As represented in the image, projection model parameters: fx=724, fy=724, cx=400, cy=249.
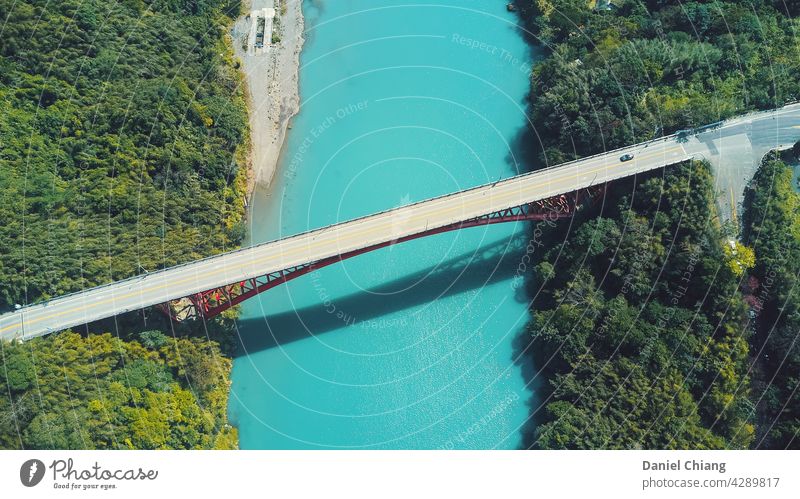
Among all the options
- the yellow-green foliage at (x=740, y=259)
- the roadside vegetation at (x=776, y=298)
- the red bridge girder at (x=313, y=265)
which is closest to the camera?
the roadside vegetation at (x=776, y=298)

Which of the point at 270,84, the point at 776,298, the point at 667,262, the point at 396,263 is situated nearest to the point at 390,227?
the point at 396,263

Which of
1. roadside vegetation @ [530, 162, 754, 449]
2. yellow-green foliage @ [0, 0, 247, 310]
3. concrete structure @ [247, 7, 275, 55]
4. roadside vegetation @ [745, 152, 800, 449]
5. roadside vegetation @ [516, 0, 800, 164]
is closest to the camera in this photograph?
roadside vegetation @ [745, 152, 800, 449]

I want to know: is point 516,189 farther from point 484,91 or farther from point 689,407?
point 689,407

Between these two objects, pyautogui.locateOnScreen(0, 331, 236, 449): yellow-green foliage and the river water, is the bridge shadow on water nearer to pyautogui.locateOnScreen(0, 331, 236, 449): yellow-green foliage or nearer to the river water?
the river water

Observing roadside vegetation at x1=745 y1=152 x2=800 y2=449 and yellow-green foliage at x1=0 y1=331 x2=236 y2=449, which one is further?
roadside vegetation at x1=745 y1=152 x2=800 y2=449

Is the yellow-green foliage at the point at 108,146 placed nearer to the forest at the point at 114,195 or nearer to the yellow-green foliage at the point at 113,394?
the forest at the point at 114,195

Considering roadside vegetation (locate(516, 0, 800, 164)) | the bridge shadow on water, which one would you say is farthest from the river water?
roadside vegetation (locate(516, 0, 800, 164))

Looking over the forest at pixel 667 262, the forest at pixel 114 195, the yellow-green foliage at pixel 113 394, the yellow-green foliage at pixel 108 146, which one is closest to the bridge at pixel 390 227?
the forest at pixel 114 195
